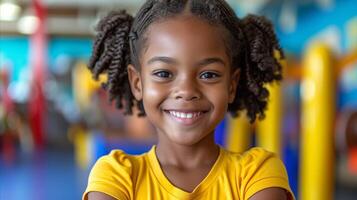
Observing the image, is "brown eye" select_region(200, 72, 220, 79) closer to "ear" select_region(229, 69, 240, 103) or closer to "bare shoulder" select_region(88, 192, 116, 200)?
"ear" select_region(229, 69, 240, 103)

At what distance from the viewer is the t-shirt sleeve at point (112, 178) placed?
666 mm

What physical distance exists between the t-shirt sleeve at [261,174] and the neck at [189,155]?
47 millimetres

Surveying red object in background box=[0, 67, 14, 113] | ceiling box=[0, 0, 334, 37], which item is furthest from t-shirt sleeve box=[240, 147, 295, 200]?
red object in background box=[0, 67, 14, 113]

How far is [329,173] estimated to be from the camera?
66.2 inches

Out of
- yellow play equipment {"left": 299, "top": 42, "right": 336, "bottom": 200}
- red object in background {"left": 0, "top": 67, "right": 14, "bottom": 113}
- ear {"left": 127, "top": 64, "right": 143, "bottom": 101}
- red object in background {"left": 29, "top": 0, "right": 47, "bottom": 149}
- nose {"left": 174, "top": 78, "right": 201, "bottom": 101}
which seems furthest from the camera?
red object in background {"left": 29, "top": 0, "right": 47, "bottom": 149}

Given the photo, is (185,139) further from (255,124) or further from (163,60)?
(255,124)

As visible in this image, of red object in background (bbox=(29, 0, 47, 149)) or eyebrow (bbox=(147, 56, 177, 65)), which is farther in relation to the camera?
red object in background (bbox=(29, 0, 47, 149))

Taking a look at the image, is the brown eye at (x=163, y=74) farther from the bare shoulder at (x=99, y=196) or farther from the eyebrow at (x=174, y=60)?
the bare shoulder at (x=99, y=196)

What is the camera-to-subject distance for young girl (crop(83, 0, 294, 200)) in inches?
25.9

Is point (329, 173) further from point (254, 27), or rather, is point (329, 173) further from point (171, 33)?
point (171, 33)

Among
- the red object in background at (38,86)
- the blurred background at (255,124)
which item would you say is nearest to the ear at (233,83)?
the blurred background at (255,124)

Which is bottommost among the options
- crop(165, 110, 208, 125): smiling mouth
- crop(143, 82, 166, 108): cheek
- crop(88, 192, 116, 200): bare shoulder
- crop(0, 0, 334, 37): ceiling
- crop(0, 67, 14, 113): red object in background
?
crop(88, 192, 116, 200): bare shoulder

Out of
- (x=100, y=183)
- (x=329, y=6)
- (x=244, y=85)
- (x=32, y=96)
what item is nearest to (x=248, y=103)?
(x=244, y=85)

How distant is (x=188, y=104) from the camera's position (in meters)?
0.65
